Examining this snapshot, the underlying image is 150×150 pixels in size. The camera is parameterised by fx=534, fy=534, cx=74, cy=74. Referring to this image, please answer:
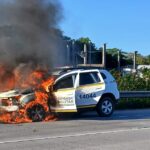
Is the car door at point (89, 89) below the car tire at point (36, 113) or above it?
above

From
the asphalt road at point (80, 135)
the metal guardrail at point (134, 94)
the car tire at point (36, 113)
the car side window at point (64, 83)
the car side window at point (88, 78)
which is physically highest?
the car side window at point (88, 78)

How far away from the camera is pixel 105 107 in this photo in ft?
63.6

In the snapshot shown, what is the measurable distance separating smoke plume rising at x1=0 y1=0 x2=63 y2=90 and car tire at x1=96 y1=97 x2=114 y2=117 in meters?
2.46

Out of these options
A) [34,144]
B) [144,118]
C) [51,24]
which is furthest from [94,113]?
[34,144]

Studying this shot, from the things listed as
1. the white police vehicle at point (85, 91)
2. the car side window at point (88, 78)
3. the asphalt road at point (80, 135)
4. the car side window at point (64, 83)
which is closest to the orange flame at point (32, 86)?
the car side window at point (64, 83)

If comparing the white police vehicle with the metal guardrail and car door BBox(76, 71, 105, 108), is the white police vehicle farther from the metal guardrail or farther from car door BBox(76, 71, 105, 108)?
the metal guardrail

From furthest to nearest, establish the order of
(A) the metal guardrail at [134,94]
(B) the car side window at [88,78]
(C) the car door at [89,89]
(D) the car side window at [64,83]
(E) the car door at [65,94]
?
(A) the metal guardrail at [134,94], (B) the car side window at [88,78], (D) the car side window at [64,83], (C) the car door at [89,89], (E) the car door at [65,94]

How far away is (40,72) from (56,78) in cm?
86

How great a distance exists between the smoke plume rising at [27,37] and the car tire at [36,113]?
1764 millimetres

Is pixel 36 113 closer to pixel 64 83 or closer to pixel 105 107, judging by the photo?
pixel 64 83

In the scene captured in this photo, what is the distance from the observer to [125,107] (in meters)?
24.7

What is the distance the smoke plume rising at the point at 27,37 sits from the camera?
1970 centimetres

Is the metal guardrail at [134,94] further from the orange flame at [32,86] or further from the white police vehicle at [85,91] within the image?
the orange flame at [32,86]

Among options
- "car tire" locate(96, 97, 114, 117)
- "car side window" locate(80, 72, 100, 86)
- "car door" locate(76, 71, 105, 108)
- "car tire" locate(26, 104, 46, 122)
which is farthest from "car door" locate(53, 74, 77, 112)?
"car tire" locate(96, 97, 114, 117)
